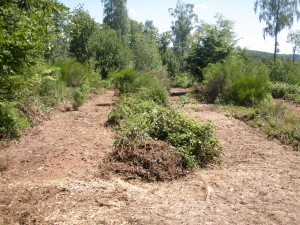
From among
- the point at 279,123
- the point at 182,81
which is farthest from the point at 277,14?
the point at 279,123

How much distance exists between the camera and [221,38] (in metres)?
17.0

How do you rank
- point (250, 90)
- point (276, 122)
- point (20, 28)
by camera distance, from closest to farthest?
1. point (20, 28)
2. point (276, 122)
3. point (250, 90)

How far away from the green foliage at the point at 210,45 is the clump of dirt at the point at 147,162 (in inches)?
502

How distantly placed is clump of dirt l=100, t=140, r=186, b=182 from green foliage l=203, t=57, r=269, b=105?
285 inches

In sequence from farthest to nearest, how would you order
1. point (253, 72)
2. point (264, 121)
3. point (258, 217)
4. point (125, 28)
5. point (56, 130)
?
point (125, 28)
point (253, 72)
point (264, 121)
point (56, 130)
point (258, 217)

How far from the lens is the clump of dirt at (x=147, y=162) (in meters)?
4.27

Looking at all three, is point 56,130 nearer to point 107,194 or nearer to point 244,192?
point 107,194

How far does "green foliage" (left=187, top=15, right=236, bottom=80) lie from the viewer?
1680 cm

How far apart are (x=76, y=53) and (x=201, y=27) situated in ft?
30.9

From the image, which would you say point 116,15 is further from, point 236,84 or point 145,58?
point 236,84

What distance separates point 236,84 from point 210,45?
235 inches

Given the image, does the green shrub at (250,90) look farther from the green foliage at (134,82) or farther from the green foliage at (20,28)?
the green foliage at (20,28)

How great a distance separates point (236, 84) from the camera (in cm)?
1152

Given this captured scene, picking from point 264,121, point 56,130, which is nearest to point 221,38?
point 264,121
